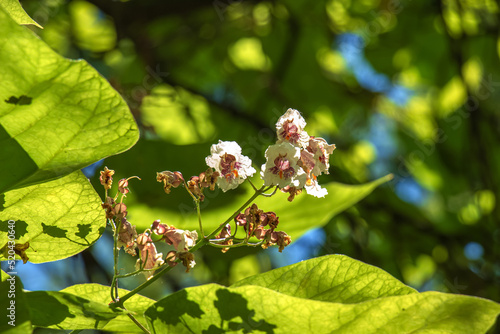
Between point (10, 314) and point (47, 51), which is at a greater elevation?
point (47, 51)

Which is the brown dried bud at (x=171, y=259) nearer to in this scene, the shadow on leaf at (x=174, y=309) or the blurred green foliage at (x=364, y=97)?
the shadow on leaf at (x=174, y=309)

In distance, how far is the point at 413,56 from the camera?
1.89 m

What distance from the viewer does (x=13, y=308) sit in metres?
0.37

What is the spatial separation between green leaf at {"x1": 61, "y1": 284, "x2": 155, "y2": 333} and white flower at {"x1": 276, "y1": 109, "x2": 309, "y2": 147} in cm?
20

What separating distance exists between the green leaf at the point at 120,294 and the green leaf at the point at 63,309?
7 cm

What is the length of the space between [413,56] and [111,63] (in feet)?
3.31

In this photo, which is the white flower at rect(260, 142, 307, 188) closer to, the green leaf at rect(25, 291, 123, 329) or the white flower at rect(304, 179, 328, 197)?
the white flower at rect(304, 179, 328, 197)

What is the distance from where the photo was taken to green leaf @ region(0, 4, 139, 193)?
15.5 inches

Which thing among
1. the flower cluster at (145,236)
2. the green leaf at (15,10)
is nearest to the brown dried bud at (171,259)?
the flower cluster at (145,236)

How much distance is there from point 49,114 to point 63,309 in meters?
0.15

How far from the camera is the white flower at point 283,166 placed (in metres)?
0.51

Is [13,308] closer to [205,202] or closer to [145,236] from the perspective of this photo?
[145,236]

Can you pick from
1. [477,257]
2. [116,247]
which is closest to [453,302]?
[116,247]

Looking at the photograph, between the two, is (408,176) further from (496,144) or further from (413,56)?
(413,56)
